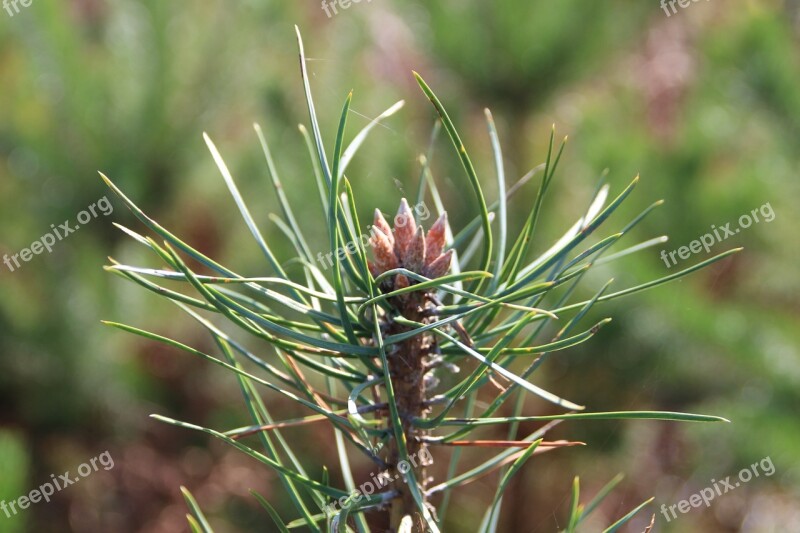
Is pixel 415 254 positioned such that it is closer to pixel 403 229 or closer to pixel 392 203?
pixel 403 229

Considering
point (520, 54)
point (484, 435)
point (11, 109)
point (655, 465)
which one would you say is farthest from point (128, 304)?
point (655, 465)

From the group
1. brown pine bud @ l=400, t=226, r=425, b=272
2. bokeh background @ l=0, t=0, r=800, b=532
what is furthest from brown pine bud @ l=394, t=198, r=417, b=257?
bokeh background @ l=0, t=0, r=800, b=532

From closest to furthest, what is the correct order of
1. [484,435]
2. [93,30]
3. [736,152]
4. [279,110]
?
1. [484,435]
2. [279,110]
3. [736,152]
4. [93,30]

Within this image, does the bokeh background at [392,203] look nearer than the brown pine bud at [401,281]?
No

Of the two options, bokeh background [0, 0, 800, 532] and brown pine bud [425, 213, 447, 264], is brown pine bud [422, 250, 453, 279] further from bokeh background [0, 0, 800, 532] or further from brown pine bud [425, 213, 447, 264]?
bokeh background [0, 0, 800, 532]

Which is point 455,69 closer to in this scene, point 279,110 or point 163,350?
point 279,110

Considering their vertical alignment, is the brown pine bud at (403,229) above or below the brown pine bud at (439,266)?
above

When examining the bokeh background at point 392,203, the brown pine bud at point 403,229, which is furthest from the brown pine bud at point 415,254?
the bokeh background at point 392,203

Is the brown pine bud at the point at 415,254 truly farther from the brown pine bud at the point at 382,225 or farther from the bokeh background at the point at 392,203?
the bokeh background at the point at 392,203
